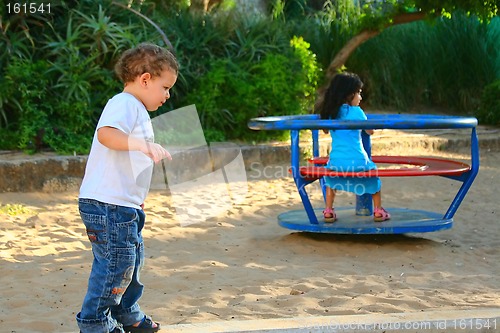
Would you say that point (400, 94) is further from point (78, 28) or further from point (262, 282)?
point (262, 282)

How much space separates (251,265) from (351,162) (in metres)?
1.16

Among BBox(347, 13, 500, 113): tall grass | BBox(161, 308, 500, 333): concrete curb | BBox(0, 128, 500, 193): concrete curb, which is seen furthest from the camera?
BBox(347, 13, 500, 113): tall grass

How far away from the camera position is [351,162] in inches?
Result: 246

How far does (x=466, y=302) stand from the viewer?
4516 millimetres

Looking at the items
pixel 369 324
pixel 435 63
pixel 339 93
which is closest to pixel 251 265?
pixel 339 93

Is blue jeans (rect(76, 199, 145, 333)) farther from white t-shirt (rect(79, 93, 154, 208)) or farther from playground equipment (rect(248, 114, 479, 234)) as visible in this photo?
playground equipment (rect(248, 114, 479, 234))

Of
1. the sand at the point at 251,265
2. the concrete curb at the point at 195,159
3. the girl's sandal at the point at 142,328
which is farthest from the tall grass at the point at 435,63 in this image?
the girl's sandal at the point at 142,328

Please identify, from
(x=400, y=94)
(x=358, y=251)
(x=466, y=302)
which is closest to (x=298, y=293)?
(x=466, y=302)

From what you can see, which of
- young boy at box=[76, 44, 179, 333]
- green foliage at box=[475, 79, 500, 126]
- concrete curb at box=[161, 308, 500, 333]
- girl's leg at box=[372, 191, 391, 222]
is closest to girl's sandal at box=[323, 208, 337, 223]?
girl's leg at box=[372, 191, 391, 222]

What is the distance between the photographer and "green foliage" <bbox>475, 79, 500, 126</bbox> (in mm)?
12242

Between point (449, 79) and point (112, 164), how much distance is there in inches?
437

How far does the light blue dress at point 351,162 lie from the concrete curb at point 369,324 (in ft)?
8.07

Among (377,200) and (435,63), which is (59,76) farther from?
(435,63)

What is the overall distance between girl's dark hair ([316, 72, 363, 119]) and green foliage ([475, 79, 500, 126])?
247 inches
